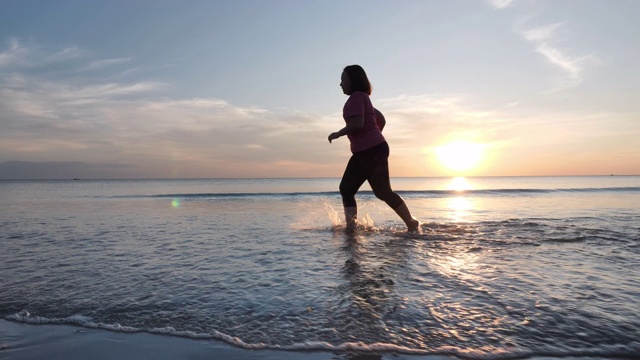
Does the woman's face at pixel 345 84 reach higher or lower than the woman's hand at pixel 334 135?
higher

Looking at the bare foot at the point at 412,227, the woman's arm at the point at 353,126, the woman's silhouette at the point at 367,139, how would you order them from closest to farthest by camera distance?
the woman's arm at the point at 353,126 < the woman's silhouette at the point at 367,139 < the bare foot at the point at 412,227

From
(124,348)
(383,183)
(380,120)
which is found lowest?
(124,348)

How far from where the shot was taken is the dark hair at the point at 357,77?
576 centimetres

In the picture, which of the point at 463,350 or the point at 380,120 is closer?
the point at 463,350

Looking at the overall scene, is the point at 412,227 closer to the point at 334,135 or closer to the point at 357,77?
the point at 334,135

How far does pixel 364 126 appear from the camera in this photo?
5754 millimetres

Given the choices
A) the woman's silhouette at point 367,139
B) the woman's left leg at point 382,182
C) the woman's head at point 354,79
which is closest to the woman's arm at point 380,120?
the woman's silhouette at point 367,139

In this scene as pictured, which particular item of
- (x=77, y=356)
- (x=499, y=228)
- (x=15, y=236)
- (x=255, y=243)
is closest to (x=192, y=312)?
(x=77, y=356)

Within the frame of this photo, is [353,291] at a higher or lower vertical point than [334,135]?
lower

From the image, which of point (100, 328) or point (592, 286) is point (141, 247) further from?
point (592, 286)

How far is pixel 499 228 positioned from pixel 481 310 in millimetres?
4398

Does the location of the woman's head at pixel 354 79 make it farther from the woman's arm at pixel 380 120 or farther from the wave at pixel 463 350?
the wave at pixel 463 350

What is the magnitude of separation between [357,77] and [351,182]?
1581 mm

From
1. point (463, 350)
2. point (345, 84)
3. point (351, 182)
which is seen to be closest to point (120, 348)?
point (463, 350)
